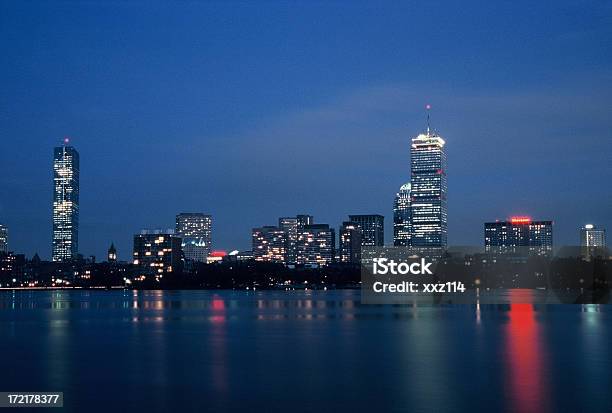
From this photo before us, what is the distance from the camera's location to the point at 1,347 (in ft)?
163

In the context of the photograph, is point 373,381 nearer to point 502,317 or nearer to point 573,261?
point 502,317

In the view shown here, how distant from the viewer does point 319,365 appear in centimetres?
4078

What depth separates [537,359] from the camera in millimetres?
42750

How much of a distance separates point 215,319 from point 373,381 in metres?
46.1

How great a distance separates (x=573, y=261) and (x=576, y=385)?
151 m

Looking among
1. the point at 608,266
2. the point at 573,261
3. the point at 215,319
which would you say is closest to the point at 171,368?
the point at 215,319

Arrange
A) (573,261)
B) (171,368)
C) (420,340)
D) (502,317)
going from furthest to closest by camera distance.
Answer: (573,261) → (502,317) → (420,340) → (171,368)

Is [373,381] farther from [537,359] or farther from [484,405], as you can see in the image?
[537,359]

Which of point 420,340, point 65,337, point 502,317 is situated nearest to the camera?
point 420,340

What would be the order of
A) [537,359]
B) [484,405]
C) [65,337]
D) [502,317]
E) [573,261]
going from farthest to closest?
[573,261], [502,317], [65,337], [537,359], [484,405]

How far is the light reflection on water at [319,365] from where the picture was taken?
98.4ft

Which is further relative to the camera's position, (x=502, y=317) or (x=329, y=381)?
(x=502, y=317)

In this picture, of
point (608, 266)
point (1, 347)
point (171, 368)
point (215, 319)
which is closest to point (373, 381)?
point (171, 368)

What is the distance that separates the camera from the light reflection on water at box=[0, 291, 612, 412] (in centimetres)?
3000
